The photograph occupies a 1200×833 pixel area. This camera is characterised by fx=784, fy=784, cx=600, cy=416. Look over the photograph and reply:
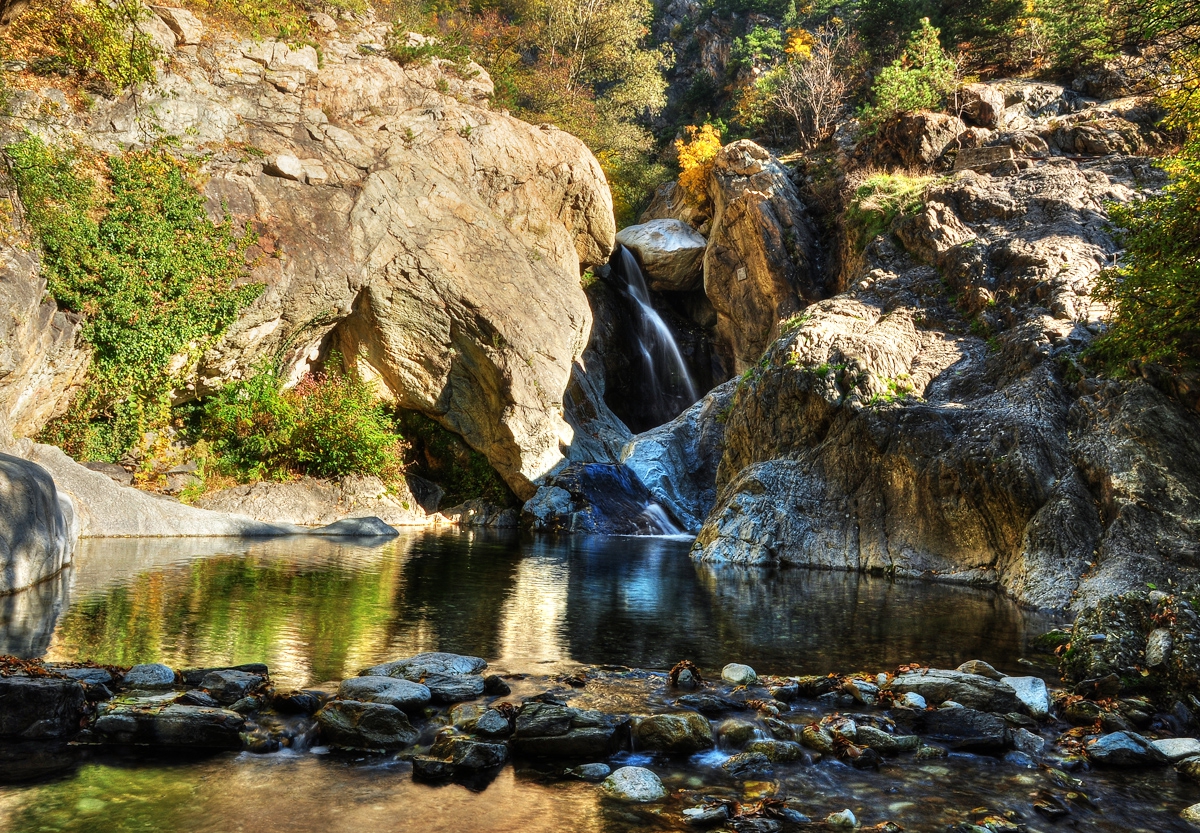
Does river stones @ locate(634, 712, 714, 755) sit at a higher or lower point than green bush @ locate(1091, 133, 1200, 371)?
lower

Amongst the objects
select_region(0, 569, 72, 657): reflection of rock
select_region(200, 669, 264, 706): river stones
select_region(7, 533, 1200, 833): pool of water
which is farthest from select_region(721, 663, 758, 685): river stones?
select_region(0, 569, 72, 657): reflection of rock

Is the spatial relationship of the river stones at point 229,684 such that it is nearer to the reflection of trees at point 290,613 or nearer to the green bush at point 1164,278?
the reflection of trees at point 290,613

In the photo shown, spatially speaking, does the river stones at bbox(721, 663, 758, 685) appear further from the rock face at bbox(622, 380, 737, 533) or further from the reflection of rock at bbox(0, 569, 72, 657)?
the rock face at bbox(622, 380, 737, 533)

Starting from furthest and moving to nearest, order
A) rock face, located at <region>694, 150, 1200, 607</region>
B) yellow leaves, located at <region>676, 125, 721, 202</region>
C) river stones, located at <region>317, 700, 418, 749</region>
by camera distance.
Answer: yellow leaves, located at <region>676, 125, 721, 202</region>
rock face, located at <region>694, 150, 1200, 607</region>
river stones, located at <region>317, 700, 418, 749</region>

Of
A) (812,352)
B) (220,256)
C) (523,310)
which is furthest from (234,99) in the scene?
(812,352)

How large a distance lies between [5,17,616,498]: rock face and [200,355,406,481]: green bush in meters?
0.68

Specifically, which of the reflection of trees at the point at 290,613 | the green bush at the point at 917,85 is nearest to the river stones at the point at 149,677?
the reflection of trees at the point at 290,613

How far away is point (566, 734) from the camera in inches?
211

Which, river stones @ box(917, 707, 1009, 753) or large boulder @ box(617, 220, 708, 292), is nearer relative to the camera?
river stones @ box(917, 707, 1009, 753)

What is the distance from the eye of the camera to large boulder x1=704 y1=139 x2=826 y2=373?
106 ft

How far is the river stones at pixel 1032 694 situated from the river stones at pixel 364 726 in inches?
194

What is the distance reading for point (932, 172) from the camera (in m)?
28.0

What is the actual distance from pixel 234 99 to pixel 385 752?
24657mm

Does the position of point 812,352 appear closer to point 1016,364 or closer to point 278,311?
point 1016,364
